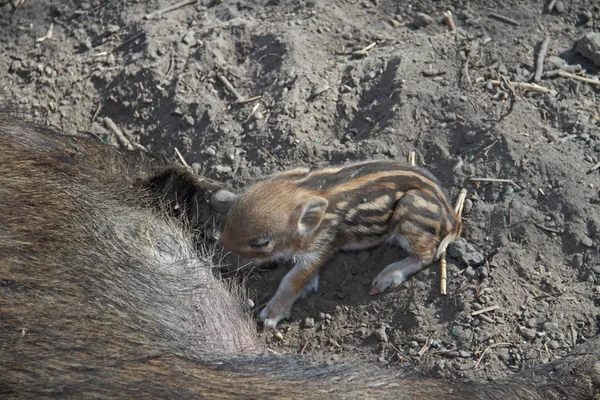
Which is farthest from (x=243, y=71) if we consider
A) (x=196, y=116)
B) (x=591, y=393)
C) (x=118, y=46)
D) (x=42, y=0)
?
(x=591, y=393)

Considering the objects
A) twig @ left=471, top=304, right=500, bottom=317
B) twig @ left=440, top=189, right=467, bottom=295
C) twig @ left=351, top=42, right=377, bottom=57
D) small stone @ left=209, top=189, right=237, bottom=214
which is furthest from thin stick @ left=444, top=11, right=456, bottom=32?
twig @ left=471, top=304, right=500, bottom=317

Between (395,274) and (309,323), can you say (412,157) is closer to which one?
(395,274)

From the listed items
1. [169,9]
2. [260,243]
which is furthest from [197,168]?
[169,9]

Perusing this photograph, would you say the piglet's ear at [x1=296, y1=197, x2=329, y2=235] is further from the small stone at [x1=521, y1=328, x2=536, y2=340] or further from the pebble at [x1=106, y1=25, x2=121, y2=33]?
the pebble at [x1=106, y1=25, x2=121, y2=33]

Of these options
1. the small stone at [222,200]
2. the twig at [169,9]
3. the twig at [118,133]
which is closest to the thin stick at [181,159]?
the twig at [118,133]

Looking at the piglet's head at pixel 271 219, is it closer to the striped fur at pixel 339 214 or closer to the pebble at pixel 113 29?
the striped fur at pixel 339 214

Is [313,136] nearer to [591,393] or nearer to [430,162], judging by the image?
[430,162]
